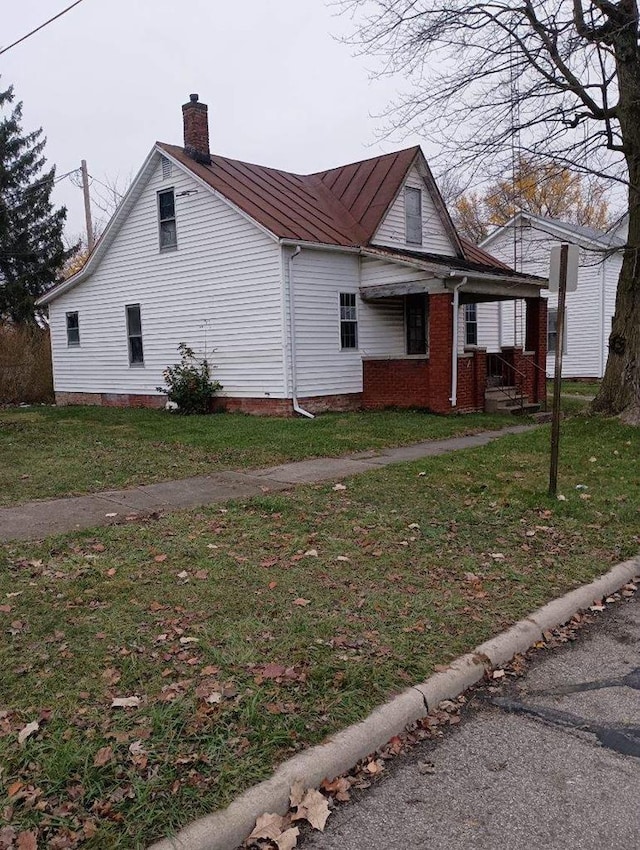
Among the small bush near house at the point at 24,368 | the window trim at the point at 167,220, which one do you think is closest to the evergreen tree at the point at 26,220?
the small bush near house at the point at 24,368

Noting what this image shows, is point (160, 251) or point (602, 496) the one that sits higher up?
point (160, 251)

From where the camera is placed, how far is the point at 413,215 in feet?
60.2

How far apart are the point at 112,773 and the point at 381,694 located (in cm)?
131

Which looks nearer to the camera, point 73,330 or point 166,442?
point 166,442

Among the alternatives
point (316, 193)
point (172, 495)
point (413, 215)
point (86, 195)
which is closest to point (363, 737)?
point (172, 495)

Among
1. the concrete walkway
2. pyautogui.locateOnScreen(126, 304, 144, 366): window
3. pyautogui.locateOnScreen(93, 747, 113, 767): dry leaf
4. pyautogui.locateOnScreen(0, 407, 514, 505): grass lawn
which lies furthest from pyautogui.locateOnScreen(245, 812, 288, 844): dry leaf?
pyautogui.locateOnScreen(126, 304, 144, 366): window

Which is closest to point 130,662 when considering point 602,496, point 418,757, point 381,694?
point 381,694

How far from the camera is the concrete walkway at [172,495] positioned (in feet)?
21.2

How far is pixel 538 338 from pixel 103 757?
55.6 ft

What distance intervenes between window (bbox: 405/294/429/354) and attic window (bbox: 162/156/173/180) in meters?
6.81

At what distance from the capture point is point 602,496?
288 inches

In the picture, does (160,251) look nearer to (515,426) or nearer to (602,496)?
(515,426)

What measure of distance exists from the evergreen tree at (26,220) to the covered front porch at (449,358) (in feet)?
74.4

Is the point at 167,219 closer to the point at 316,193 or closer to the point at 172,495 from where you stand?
the point at 316,193
